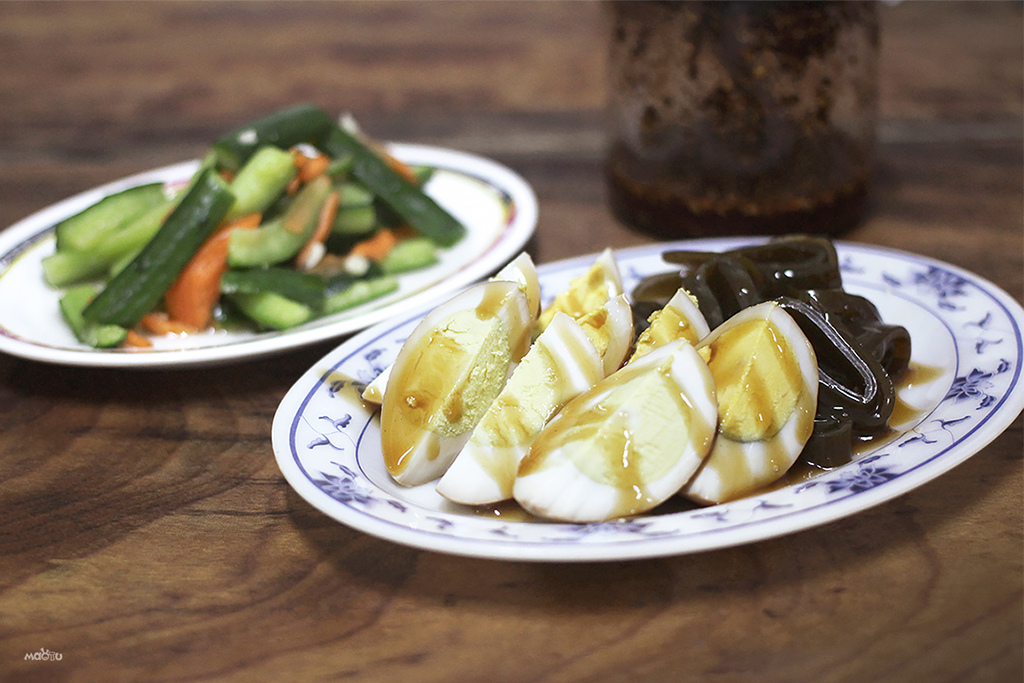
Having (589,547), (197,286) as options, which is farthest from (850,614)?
(197,286)

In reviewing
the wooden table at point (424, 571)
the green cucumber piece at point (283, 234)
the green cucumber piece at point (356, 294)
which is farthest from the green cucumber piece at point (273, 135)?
the wooden table at point (424, 571)

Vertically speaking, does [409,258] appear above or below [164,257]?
below

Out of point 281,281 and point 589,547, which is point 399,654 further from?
point 281,281

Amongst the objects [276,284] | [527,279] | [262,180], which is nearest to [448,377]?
[527,279]

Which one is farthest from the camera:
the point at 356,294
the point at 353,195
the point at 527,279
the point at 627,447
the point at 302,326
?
the point at 353,195

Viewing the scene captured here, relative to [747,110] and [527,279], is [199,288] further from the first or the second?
[747,110]

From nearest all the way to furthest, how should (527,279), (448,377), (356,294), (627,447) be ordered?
1. (627,447)
2. (448,377)
3. (527,279)
4. (356,294)

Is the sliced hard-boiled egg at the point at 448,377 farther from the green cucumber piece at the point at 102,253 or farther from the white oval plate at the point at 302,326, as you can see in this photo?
the green cucumber piece at the point at 102,253

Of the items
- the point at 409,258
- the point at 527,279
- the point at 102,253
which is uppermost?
the point at 527,279
